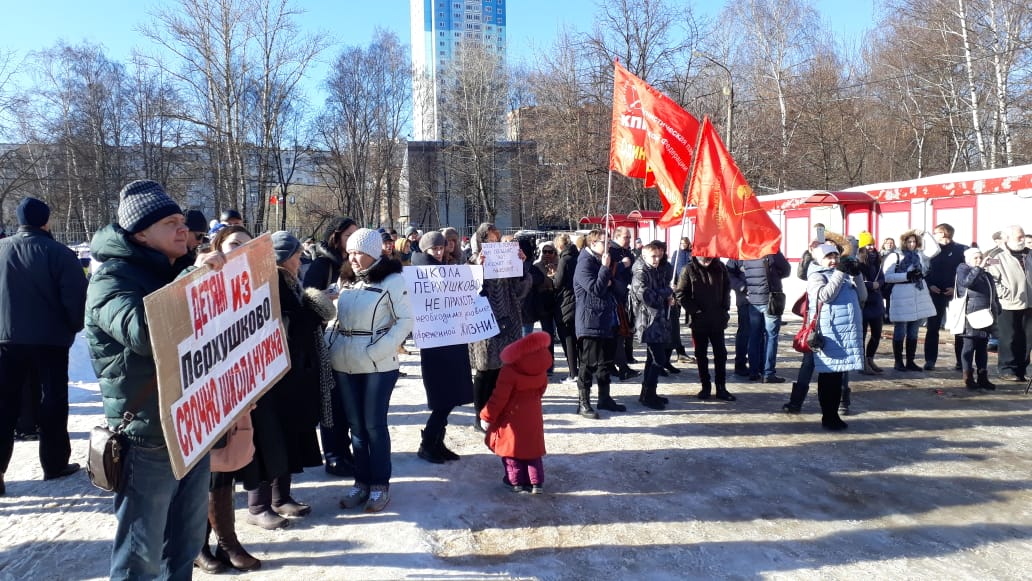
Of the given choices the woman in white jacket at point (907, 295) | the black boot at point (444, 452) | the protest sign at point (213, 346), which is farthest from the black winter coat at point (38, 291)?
the woman in white jacket at point (907, 295)

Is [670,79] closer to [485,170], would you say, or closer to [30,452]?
[485,170]

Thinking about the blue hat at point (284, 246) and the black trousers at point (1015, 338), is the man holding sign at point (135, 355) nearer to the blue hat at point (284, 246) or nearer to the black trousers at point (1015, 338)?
the blue hat at point (284, 246)

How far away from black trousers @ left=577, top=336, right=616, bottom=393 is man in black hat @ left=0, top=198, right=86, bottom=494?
4386 millimetres

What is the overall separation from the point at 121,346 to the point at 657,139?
20.2 ft

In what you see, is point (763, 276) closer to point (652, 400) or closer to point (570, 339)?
point (652, 400)

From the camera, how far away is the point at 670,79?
2972 centimetres

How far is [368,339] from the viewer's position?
420 cm

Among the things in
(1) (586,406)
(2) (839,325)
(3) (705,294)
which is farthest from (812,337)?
(1) (586,406)

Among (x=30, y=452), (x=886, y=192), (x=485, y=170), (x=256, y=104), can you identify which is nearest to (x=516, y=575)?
(x=30, y=452)

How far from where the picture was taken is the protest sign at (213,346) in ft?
7.73

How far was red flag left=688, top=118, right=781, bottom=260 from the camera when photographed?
261 inches

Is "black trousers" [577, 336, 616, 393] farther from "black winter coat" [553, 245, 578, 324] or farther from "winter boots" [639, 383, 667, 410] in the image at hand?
"black winter coat" [553, 245, 578, 324]

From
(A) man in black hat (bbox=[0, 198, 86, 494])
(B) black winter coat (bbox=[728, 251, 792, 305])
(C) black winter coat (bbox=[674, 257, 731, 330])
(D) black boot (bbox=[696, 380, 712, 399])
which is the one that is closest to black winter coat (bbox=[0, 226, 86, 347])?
(A) man in black hat (bbox=[0, 198, 86, 494])

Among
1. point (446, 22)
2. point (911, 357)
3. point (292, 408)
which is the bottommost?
point (911, 357)
